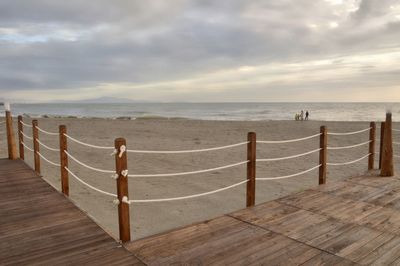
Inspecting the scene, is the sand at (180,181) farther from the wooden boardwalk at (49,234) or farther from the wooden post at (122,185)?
the wooden post at (122,185)

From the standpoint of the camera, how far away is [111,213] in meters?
5.45

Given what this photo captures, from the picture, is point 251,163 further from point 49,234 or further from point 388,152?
point 388,152

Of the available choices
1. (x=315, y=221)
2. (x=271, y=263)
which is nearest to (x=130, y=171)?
(x=315, y=221)

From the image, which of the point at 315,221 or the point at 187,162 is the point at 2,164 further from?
the point at 315,221

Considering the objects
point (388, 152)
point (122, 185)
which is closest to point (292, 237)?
point (122, 185)

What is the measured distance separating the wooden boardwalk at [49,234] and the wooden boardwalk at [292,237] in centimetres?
30

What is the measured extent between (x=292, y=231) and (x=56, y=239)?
2368 mm

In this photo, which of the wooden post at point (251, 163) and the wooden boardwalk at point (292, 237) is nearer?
the wooden boardwalk at point (292, 237)

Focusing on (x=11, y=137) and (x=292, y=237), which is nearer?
(x=292, y=237)

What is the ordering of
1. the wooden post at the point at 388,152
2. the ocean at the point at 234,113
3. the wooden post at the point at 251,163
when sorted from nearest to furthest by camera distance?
1. the wooden post at the point at 251,163
2. the wooden post at the point at 388,152
3. the ocean at the point at 234,113

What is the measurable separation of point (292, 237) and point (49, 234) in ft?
8.03

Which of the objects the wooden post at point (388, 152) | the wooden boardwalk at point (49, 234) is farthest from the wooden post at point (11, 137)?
the wooden post at point (388, 152)

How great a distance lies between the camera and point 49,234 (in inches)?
129

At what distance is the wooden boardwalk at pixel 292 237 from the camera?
2.73 metres
